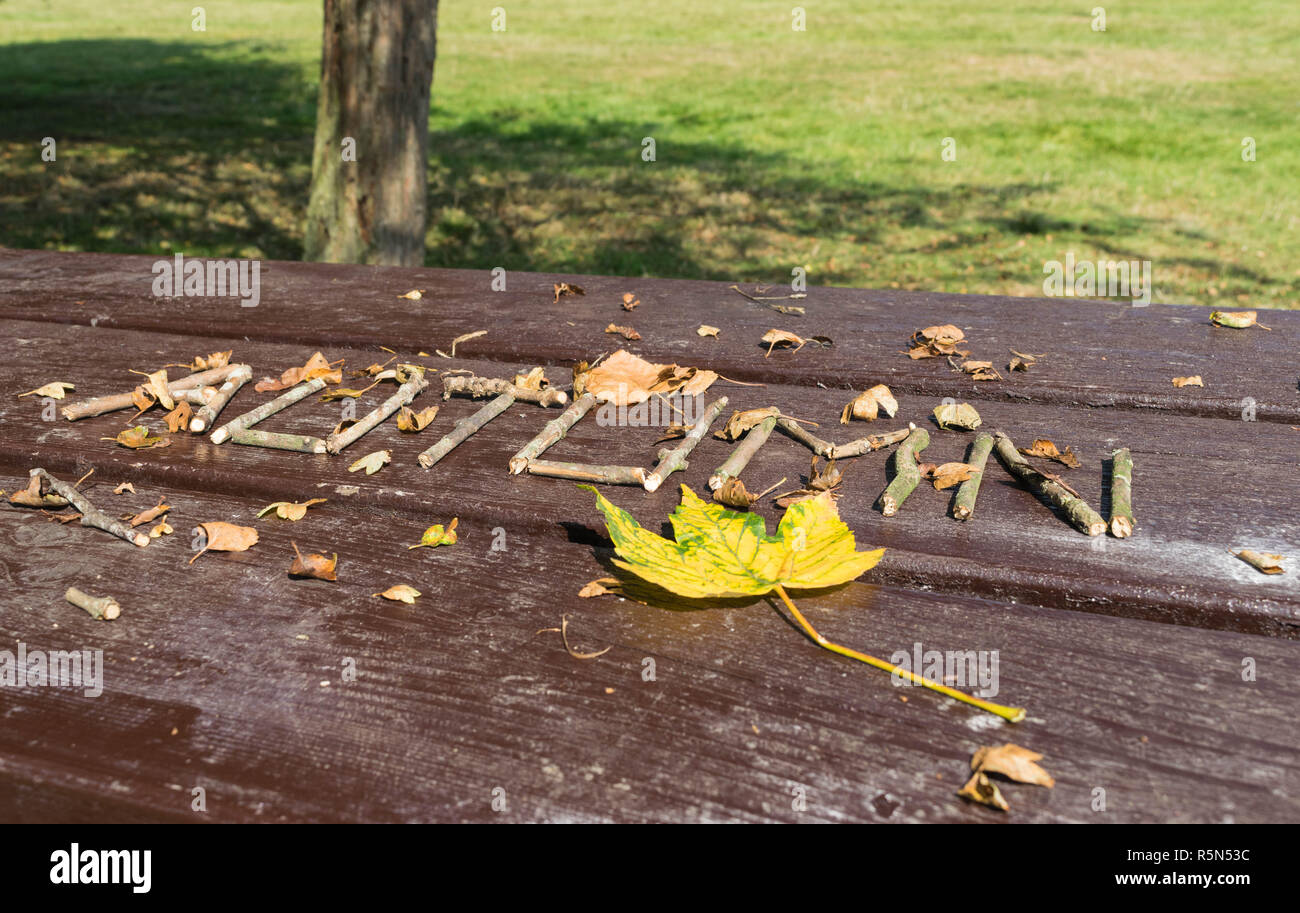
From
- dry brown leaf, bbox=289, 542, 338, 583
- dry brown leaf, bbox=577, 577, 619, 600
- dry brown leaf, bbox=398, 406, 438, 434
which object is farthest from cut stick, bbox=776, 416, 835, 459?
dry brown leaf, bbox=289, 542, 338, 583

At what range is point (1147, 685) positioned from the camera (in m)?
0.94

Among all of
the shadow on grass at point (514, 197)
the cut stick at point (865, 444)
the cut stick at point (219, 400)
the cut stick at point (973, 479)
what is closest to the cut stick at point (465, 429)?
the cut stick at point (219, 400)

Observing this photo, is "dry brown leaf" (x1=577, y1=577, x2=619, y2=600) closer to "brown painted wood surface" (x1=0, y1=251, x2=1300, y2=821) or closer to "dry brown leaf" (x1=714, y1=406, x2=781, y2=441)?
"brown painted wood surface" (x1=0, y1=251, x2=1300, y2=821)

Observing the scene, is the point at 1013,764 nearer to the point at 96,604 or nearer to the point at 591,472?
the point at 591,472

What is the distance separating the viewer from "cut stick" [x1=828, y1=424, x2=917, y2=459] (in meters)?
1.43

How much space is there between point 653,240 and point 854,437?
633 cm

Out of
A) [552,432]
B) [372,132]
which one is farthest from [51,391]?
[372,132]

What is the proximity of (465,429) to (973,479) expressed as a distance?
2.37ft

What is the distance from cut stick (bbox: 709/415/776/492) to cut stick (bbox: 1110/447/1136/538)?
46cm

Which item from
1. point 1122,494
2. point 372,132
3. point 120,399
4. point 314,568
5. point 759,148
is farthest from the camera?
point 759,148

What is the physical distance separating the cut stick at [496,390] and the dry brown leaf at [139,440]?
0.43 m

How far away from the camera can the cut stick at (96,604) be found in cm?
108

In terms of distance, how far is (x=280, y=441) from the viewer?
147 centimetres
